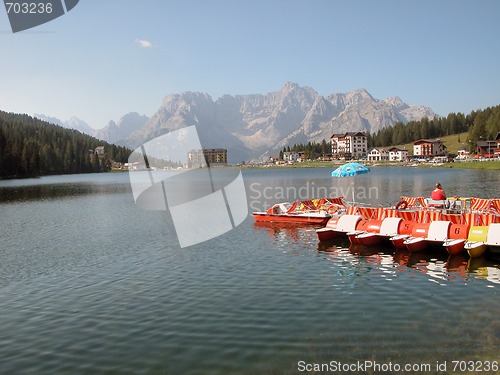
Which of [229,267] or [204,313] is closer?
[204,313]

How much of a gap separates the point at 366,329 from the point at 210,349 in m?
7.06

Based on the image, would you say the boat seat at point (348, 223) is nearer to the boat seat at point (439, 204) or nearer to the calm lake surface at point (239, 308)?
the calm lake surface at point (239, 308)

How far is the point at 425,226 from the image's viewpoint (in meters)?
33.6

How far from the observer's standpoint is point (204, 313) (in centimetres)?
2102

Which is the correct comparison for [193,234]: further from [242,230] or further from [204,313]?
[204,313]

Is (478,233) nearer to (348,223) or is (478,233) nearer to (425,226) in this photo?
(425,226)

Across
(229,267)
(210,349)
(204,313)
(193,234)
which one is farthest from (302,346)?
(193,234)

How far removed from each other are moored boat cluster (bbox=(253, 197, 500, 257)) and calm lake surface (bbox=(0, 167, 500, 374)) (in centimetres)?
107

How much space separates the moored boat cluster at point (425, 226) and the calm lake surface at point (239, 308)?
1.07m

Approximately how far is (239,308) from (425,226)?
65.0 feet

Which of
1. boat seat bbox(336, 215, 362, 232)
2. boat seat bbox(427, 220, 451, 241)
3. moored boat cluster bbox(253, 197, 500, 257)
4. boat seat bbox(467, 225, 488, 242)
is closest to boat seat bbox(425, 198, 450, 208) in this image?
moored boat cluster bbox(253, 197, 500, 257)

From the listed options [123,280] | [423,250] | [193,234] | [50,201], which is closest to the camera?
[123,280]

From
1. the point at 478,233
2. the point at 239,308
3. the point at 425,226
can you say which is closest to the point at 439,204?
the point at 425,226

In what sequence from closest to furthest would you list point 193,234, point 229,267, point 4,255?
point 229,267, point 4,255, point 193,234
